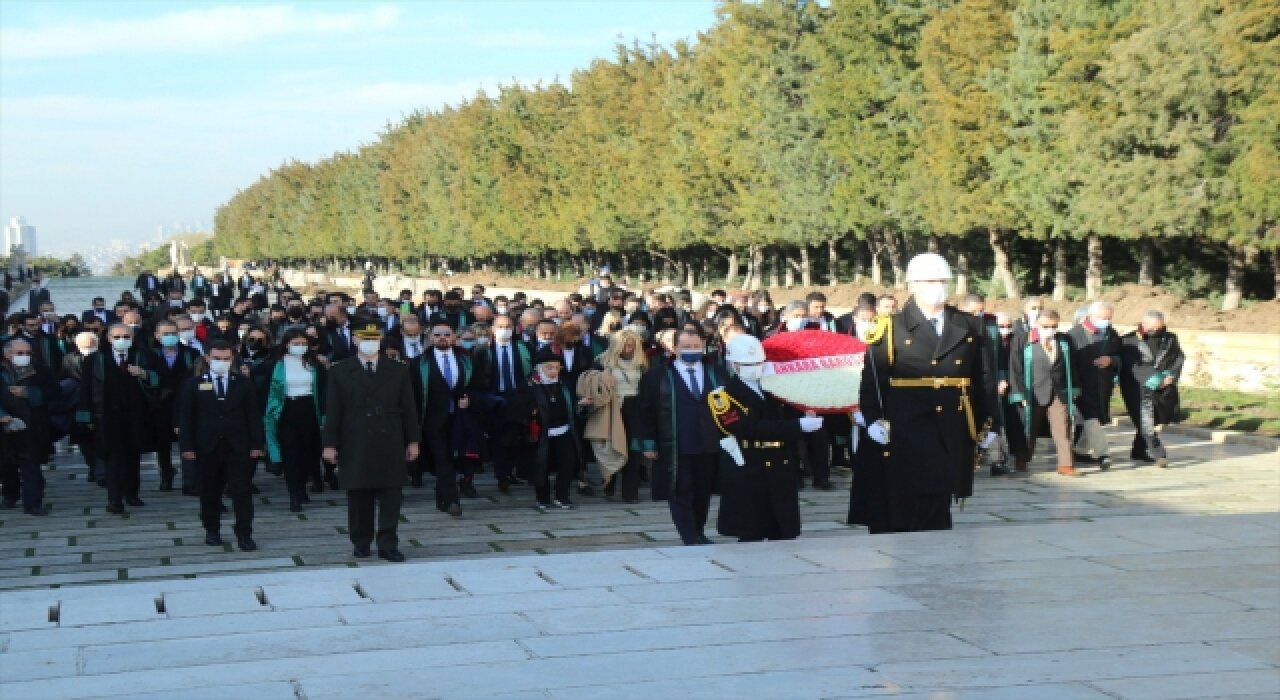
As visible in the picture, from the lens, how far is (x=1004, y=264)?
3728 centimetres

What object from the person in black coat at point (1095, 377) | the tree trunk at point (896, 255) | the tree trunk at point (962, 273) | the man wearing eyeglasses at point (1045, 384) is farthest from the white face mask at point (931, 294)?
the tree trunk at point (896, 255)

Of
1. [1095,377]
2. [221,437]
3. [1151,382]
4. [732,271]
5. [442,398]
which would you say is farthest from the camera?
[732,271]

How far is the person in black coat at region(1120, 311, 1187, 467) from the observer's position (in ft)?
52.9

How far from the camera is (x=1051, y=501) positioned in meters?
13.7

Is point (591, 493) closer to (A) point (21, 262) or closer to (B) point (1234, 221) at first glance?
(B) point (1234, 221)

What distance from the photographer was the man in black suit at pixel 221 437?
11914 millimetres

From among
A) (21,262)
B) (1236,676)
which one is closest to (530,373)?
(1236,676)

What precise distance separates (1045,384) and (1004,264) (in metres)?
22.5

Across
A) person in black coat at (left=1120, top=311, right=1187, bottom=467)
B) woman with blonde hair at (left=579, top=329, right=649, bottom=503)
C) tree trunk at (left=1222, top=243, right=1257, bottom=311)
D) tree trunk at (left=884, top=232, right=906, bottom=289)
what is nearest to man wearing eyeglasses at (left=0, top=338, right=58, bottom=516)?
woman with blonde hair at (left=579, top=329, right=649, bottom=503)

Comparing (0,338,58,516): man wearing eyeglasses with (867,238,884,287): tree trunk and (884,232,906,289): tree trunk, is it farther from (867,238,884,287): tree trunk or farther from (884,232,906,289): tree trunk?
(867,238,884,287): tree trunk

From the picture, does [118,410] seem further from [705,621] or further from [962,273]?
[962,273]

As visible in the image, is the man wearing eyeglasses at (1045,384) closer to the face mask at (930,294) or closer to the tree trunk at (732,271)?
the face mask at (930,294)

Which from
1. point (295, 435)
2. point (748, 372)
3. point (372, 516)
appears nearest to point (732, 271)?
point (295, 435)

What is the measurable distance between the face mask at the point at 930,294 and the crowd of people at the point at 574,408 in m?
0.01
